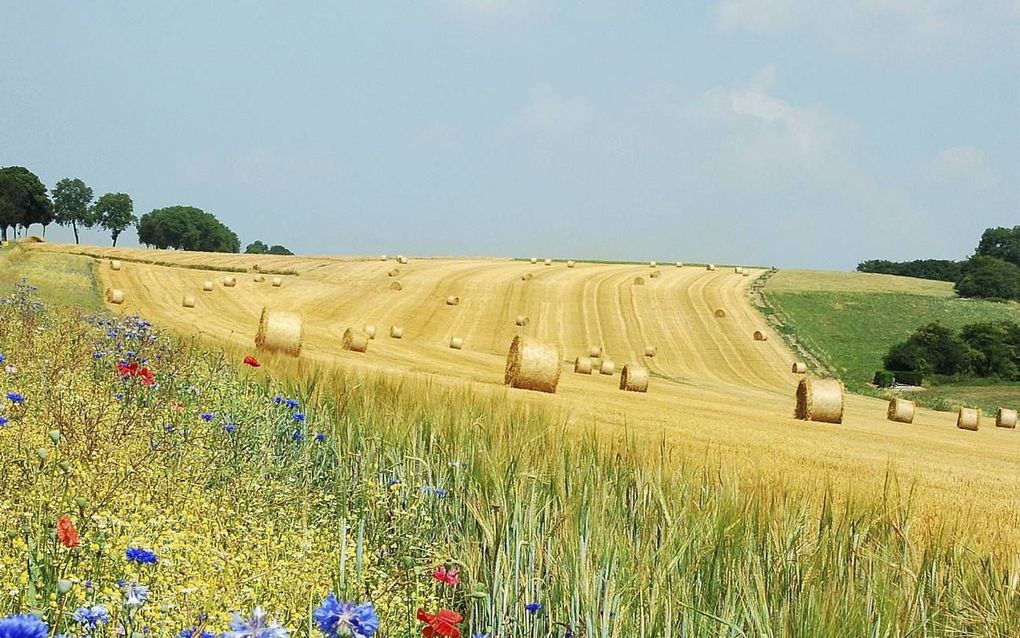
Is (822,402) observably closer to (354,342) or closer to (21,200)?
(354,342)

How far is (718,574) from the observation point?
10.0 feet

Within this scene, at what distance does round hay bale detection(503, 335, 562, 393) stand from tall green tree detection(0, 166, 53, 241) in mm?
82596

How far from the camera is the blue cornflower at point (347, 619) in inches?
68.0

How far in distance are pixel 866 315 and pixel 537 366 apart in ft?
121

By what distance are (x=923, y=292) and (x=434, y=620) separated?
2492 inches

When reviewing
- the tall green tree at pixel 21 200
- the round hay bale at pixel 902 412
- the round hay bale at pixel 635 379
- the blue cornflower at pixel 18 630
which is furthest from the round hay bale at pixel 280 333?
the tall green tree at pixel 21 200

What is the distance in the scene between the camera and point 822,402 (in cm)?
1945

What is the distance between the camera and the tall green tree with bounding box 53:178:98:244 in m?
104

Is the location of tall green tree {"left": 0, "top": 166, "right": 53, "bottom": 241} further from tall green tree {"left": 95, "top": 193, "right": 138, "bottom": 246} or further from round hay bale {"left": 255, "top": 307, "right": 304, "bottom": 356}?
round hay bale {"left": 255, "top": 307, "right": 304, "bottom": 356}

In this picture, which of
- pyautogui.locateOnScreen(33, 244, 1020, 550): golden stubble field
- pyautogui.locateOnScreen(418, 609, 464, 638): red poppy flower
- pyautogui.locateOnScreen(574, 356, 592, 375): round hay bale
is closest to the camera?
pyautogui.locateOnScreen(418, 609, 464, 638): red poppy flower

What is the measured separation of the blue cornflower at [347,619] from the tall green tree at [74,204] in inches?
4446

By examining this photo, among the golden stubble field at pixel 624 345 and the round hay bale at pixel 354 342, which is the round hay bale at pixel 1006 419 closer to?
the golden stubble field at pixel 624 345

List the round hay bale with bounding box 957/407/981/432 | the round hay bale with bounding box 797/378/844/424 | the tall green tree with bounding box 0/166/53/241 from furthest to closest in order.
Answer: the tall green tree with bounding box 0/166/53/241
the round hay bale with bounding box 957/407/981/432
the round hay bale with bounding box 797/378/844/424

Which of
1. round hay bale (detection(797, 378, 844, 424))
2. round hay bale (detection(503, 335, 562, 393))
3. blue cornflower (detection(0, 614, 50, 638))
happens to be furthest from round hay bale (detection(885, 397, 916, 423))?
blue cornflower (detection(0, 614, 50, 638))
